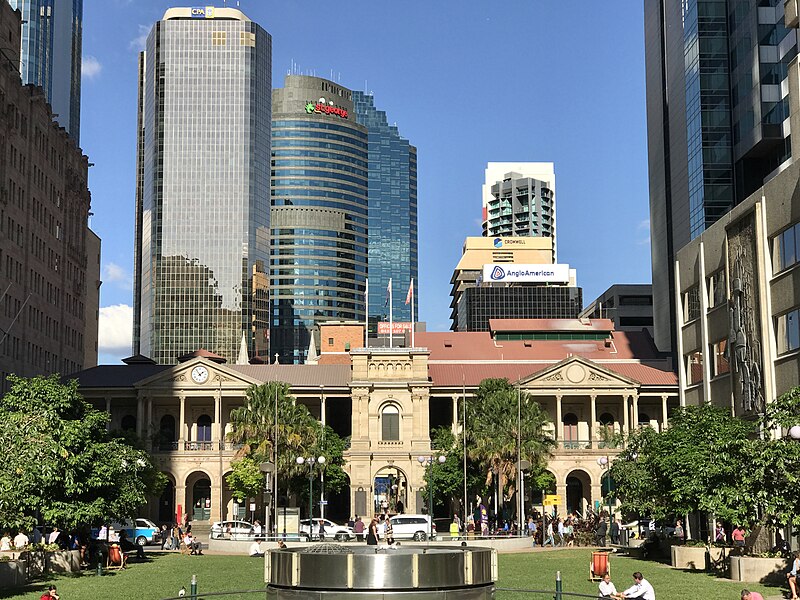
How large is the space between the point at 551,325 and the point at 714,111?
28.9 meters

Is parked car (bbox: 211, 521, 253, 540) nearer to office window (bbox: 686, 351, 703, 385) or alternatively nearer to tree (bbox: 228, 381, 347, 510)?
tree (bbox: 228, 381, 347, 510)

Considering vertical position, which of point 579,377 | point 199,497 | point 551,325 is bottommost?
point 199,497

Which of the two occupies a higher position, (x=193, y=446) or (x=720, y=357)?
(x=720, y=357)

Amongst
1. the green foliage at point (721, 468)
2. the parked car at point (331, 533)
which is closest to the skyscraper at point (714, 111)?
the green foliage at point (721, 468)

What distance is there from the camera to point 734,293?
5609cm

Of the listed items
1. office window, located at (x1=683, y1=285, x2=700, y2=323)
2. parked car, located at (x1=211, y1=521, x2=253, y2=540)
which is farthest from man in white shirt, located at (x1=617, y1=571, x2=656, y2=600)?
parked car, located at (x1=211, y1=521, x2=253, y2=540)

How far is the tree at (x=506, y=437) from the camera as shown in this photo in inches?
3231

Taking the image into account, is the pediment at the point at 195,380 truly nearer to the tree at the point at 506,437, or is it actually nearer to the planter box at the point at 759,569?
the tree at the point at 506,437

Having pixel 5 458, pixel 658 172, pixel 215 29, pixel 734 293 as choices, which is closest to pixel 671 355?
pixel 658 172

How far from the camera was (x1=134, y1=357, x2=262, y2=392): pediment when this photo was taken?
339ft

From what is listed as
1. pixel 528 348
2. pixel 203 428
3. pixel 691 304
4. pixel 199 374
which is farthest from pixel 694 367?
pixel 203 428

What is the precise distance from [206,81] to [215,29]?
9948 millimetres

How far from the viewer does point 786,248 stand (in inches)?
2003

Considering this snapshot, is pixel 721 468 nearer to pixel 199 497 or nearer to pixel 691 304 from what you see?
pixel 691 304
